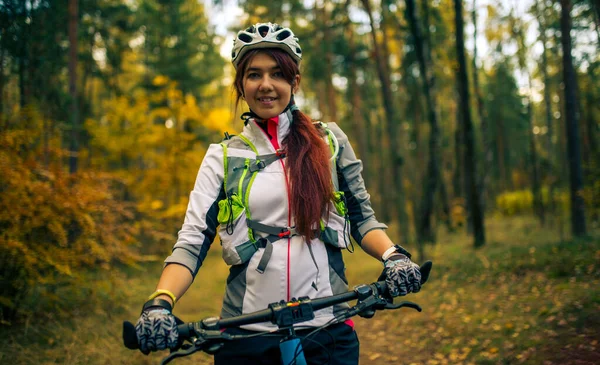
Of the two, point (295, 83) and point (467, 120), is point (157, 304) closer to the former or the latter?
point (295, 83)

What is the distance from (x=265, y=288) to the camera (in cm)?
194

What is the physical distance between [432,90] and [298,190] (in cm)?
1152

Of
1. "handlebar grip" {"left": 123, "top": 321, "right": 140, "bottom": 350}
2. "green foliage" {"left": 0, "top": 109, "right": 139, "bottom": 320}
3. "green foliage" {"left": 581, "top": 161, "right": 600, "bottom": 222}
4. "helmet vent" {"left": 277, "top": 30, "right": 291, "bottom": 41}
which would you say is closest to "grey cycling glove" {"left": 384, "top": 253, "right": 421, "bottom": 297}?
"handlebar grip" {"left": 123, "top": 321, "right": 140, "bottom": 350}

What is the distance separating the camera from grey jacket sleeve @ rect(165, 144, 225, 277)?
190cm

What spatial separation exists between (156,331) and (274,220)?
0.66 meters

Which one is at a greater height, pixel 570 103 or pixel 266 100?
pixel 570 103

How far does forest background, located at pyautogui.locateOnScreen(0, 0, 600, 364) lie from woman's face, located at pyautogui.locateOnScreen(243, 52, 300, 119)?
289 mm

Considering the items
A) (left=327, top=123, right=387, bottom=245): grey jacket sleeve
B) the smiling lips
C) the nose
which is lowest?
(left=327, top=123, right=387, bottom=245): grey jacket sleeve

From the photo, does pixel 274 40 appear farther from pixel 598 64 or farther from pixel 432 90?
pixel 598 64

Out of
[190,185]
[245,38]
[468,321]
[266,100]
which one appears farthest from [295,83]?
[190,185]

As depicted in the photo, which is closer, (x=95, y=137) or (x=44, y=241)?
(x=44, y=241)

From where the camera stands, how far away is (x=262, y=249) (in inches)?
76.9

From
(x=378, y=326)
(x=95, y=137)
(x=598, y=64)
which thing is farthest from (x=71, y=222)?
(x=598, y=64)

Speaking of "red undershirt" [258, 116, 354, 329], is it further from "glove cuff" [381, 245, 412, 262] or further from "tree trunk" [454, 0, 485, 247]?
"tree trunk" [454, 0, 485, 247]
